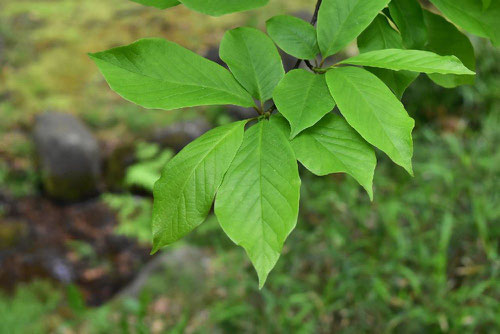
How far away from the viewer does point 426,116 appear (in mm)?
4438

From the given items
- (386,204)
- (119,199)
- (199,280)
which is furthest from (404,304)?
(119,199)

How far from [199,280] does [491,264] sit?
2056 millimetres

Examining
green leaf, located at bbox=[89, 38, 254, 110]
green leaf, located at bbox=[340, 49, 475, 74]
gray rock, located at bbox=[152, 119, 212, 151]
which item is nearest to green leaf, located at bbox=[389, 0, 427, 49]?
green leaf, located at bbox=[340, 49, 475, 74]

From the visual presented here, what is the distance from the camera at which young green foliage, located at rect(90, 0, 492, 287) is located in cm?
52

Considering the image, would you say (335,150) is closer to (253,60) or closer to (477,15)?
(253,60)

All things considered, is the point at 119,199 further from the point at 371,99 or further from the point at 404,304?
the point at 371,99

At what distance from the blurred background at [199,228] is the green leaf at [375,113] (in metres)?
2.16

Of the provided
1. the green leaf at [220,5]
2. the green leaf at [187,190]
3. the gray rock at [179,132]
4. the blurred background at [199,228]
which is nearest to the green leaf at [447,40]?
the green leaf at [220,5]

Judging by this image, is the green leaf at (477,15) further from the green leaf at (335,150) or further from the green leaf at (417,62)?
the green leaf at (335,150)

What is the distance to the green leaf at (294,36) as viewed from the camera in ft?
2.12

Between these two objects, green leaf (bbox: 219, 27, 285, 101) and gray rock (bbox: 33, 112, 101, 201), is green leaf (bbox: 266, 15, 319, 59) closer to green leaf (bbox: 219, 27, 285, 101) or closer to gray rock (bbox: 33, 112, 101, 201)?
green leaf (bbox: 219, 27, 285, 101)

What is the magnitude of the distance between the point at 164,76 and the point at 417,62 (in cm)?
32

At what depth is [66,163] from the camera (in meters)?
5.32

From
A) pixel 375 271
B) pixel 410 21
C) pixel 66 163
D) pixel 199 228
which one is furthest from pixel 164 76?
pixel 66 163
